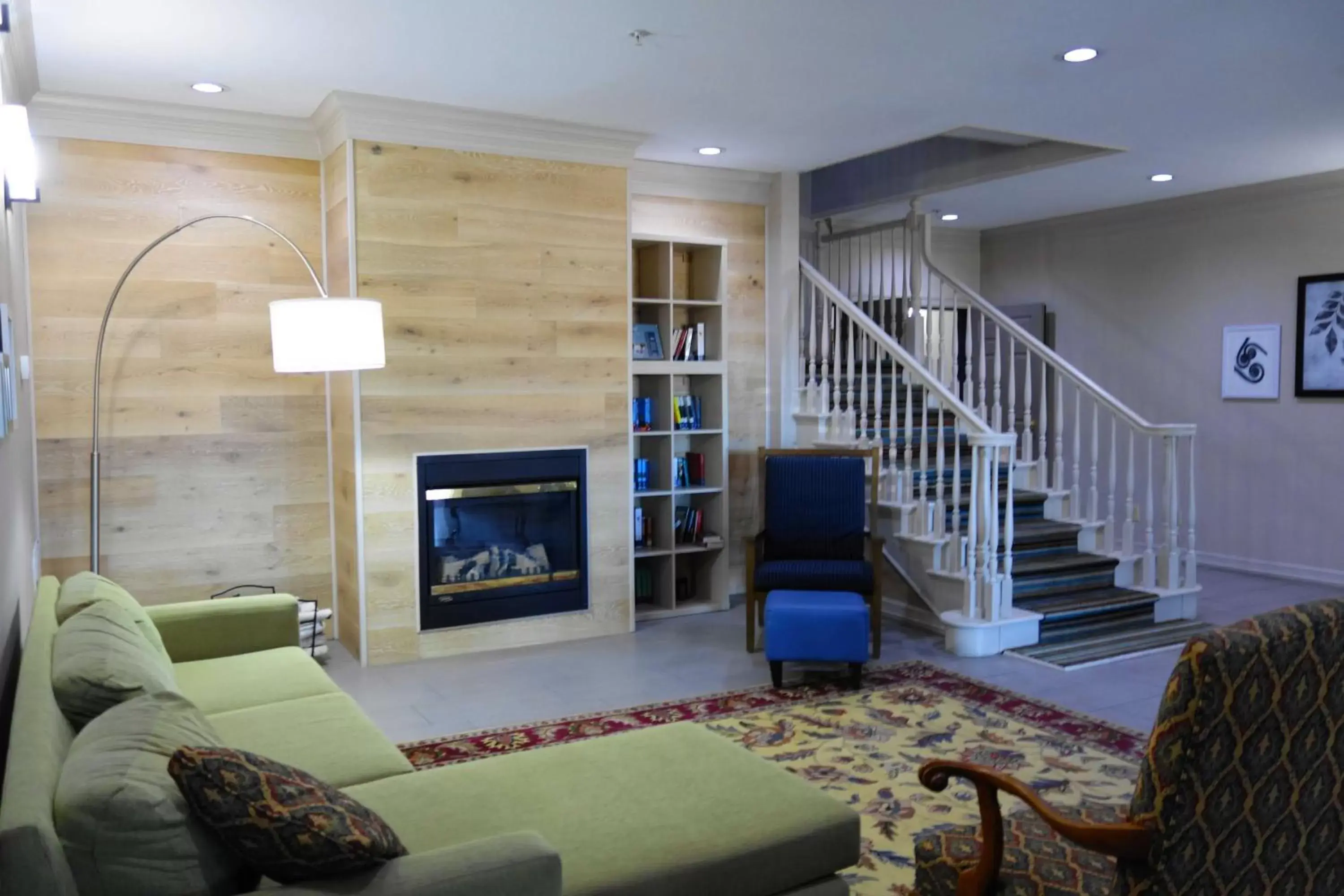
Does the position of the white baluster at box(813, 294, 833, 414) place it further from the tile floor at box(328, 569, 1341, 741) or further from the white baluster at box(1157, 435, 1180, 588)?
the white baluster at box(1157, 435, 1180, 588)

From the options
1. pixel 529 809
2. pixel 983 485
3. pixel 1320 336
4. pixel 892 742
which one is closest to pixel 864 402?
pixel 983 485

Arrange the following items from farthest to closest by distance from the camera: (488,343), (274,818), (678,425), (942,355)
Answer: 1. (942,355)
2. (678,425)
3. (488,343)
4. (274,818)

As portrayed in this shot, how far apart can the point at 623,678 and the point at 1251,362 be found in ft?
16.3

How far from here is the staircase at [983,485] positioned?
5.15 m

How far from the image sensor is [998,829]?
6.11ft

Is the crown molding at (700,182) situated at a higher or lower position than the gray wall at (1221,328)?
higher

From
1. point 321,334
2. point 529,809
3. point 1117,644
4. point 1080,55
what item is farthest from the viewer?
point 1117,644

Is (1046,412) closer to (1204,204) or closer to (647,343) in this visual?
(1204,204)

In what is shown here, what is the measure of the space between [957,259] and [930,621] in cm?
418

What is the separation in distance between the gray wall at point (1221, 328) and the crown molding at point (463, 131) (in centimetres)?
422

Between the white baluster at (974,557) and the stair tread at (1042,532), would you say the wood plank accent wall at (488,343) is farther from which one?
the stair tread at (1042,532)

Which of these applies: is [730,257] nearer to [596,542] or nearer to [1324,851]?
[596,542]

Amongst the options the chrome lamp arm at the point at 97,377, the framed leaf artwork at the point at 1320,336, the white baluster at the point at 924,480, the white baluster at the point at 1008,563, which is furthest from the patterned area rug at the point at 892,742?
the framed leaf artwork at the point at 1320,336

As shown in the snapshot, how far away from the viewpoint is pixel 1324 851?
1.72 meters
